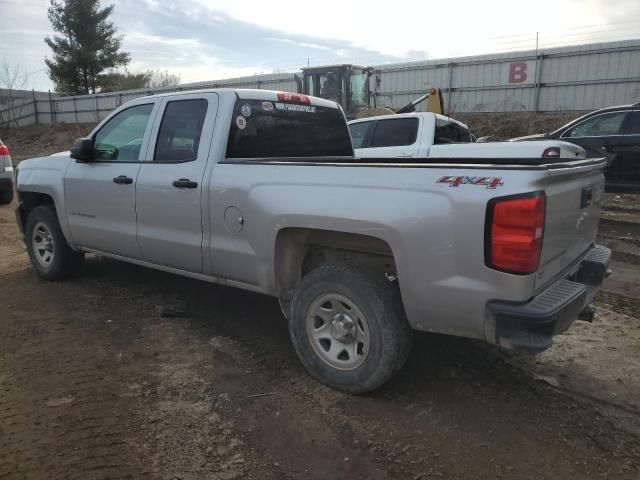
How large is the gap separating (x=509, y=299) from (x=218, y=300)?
3102mm

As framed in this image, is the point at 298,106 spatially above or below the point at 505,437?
above

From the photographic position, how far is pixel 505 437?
9.38 ft

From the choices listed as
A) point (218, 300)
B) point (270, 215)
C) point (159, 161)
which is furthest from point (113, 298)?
point (270, 215)

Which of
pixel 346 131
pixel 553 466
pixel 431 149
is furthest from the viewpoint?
pixel 431 149

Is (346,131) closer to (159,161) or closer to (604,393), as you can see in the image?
(159,161)

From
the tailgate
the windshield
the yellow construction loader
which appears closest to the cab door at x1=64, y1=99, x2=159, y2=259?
the tailgate

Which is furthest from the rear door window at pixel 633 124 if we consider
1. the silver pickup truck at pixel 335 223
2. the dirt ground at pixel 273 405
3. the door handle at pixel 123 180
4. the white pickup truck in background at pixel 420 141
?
the door handle at pixel 123 180

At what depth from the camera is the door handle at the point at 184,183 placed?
3.86 m

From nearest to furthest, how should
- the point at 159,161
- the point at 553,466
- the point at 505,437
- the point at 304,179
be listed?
1. the point at 553,466
2. the point at 505,437
3. the point at 304,179
4. the point at 159,161

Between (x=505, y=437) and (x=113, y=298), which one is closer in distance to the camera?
(x=505, y=437)

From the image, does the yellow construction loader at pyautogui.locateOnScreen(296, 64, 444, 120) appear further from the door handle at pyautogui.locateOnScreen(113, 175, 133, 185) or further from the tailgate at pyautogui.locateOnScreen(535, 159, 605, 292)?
the tailgate at pyautogui.locateOnScreen(535, 159, 605, 292)

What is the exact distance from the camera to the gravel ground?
8.67ft

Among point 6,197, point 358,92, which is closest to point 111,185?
point 6,197

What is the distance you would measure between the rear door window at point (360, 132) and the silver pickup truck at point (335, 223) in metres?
4.37
